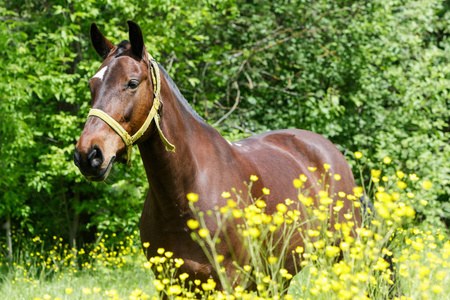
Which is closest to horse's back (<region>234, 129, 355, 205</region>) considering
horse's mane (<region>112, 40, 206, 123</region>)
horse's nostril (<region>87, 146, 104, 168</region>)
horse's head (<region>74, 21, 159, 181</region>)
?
horse's mane (<region>112, 40, 206, 123</region>)

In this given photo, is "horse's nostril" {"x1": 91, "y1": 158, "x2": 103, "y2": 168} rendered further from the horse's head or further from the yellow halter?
the yellow halter

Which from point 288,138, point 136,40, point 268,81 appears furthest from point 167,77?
point 268,81

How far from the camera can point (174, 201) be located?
266cm

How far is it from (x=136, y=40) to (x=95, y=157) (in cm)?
73

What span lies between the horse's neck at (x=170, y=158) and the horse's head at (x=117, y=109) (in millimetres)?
117

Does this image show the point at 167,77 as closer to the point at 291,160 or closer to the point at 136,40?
the point at 136,40

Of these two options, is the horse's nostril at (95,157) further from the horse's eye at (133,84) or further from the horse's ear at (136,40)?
the horse's ear at (136,40)

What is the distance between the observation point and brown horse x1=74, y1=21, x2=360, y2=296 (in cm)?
236

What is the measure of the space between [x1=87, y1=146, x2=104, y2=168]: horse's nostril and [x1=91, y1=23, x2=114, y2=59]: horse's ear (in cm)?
82

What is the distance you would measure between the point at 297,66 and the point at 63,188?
409cm

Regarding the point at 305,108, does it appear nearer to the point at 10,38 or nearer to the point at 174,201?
the point at 10,38

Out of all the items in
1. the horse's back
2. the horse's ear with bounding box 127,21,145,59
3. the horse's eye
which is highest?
the horse's ear with bounding box 127,21,145,59

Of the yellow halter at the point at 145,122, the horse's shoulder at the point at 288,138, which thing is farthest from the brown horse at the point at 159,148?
the horse's shoulder at the point at 288,138

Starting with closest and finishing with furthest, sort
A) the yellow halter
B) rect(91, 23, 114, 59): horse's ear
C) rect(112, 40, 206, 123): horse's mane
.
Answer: the yellow halter
rect(112, 40, 206, 123): horse's mane
rect(91, 23, 114, 59): horse's ear
